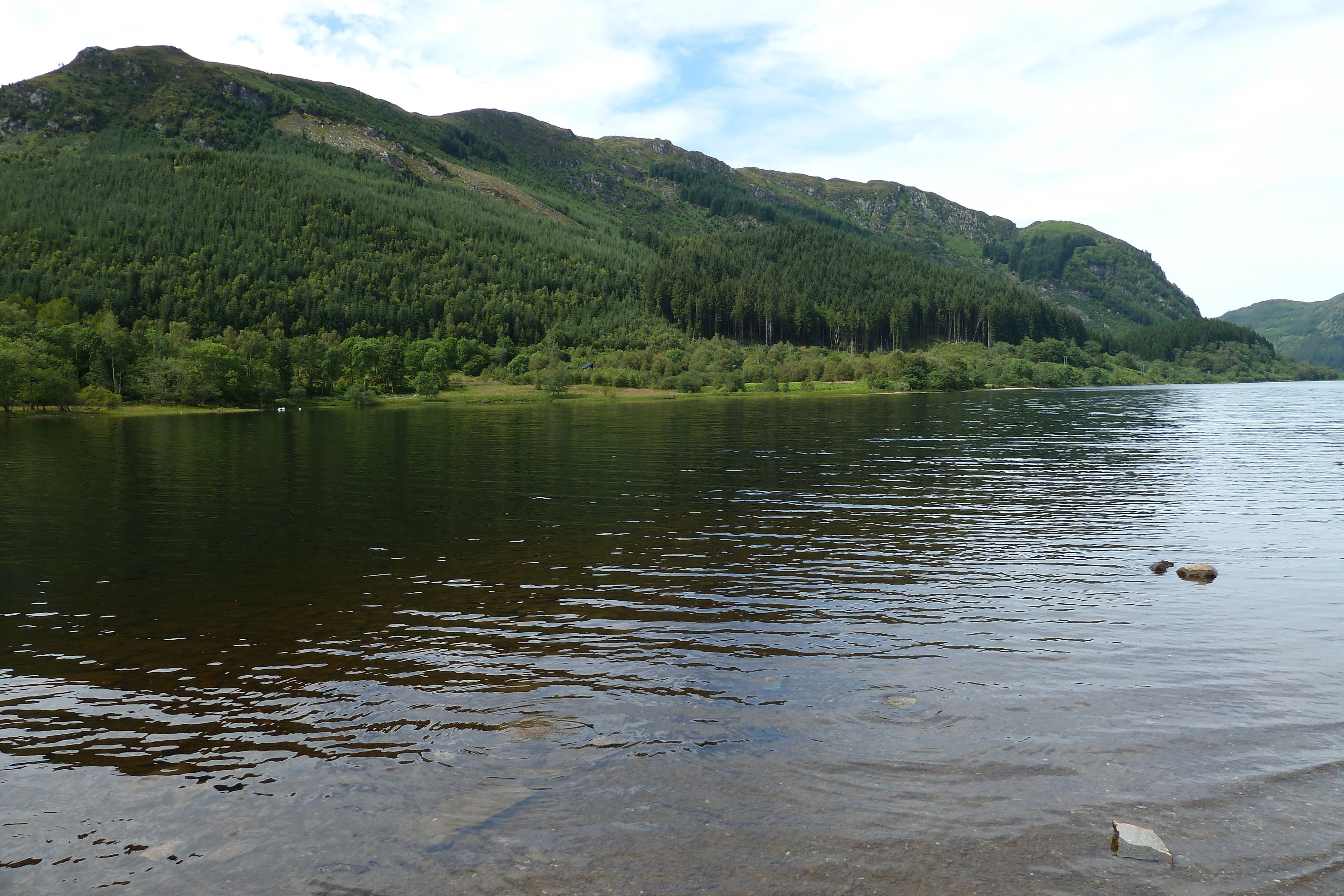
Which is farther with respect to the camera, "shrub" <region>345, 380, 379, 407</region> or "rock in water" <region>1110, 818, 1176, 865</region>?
"shrub" <region>345, 380, 379, 407</region>

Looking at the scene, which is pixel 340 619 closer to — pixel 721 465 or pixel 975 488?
pixel 975 488

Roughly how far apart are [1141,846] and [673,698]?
25.6ft

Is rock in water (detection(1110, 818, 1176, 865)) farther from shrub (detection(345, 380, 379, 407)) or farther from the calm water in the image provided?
shrub (detection(345, 380, 379, 407))

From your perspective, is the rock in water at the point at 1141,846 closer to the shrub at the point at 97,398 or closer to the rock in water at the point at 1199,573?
the rock in water at the point at 1199,573

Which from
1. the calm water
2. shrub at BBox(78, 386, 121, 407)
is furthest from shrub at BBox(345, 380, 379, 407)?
the calm water

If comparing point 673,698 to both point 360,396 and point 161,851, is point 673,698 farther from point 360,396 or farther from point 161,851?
point 360,396

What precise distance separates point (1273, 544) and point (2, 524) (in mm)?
53455

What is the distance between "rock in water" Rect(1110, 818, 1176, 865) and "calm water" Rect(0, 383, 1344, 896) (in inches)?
5.0

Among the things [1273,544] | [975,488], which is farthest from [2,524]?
[1273,544]

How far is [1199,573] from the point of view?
2364 centimetres

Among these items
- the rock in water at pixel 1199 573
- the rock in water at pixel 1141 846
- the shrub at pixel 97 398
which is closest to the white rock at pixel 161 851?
the rock in water at pixel 1141 846

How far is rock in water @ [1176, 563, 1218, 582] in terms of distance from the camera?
23.5 metres

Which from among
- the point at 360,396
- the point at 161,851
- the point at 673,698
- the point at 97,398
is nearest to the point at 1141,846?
the point at 673,698

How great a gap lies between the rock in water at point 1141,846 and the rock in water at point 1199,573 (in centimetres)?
1677
